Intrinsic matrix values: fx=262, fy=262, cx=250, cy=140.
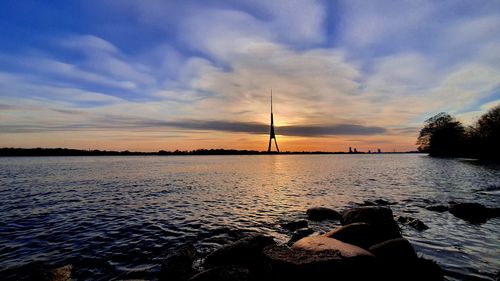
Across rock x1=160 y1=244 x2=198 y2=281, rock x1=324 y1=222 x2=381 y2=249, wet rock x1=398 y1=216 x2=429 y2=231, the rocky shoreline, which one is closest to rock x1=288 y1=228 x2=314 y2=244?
the rocky shoreline

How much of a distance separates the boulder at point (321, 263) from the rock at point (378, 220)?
3.08m

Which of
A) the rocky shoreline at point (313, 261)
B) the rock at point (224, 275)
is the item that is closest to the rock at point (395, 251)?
the rocky shoreline at point (313, 261)

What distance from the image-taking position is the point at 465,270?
8008mm

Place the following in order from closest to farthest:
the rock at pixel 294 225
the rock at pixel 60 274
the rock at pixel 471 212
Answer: the rock at pixel 60 274 → the rock at pixel 294 225 → the rock at pixel 471 212

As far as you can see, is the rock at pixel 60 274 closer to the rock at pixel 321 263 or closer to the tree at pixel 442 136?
the rock at pixel 321 263

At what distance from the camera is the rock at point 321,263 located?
6387mm

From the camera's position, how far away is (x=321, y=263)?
6438 millimetres

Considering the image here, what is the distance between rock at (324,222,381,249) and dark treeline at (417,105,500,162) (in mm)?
71933

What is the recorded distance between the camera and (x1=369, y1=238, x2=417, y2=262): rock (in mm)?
7754

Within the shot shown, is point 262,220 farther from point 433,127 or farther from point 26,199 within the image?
point 433,127

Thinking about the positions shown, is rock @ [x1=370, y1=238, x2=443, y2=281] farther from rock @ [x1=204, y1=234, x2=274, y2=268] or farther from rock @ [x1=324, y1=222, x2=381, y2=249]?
rock @ [x1=204, y1=234, x2=274, y2=268]

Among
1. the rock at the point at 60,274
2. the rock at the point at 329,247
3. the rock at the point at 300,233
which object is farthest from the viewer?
the rock at the point at 300,233

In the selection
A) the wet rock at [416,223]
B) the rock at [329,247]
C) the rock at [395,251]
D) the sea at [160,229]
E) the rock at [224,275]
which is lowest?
the sea at [160,229]

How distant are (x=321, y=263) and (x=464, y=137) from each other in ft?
323
